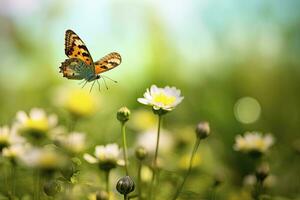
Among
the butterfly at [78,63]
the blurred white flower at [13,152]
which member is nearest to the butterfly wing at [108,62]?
the butterfly at [78,63]

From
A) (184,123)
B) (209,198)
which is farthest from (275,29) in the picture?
(209,198)

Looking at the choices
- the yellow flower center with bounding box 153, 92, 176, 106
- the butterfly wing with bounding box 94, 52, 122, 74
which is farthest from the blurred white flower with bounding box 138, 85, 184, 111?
the butterfly wing with bounding box 94, 52, 122, 74

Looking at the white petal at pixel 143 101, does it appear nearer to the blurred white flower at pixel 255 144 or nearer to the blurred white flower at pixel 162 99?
the blurred white flower at pixel 162 99

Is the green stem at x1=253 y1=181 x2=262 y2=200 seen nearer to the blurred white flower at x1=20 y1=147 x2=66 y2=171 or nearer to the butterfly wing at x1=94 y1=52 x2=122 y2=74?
the butterfly wing at x1=94 y1=52 x2=122 y2=74

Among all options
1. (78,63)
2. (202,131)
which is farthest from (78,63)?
(202,131)

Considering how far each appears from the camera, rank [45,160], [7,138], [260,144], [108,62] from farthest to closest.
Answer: [260,144] → [7,138] → [108,62] → [45,160]

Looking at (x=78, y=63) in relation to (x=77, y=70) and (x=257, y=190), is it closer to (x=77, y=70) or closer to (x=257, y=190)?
(x=77, y=70)

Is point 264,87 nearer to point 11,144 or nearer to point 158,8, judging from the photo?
point 158,8
